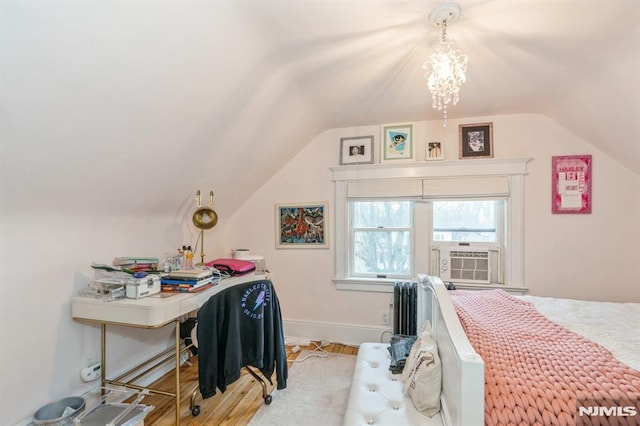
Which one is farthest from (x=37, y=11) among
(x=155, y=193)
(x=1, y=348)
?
(x=1, y=348)

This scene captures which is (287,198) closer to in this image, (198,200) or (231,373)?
(198,200)

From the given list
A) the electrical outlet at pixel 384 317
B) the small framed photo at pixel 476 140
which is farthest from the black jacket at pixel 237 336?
the small framed photo at pixel 476 140

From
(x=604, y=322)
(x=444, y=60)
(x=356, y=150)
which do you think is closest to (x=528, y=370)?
(x=604, y=322)

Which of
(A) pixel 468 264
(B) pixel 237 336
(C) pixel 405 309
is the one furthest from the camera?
(A) pixel 468 264

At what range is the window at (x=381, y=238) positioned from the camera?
311 centimetres

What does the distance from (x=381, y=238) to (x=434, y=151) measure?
1.05 meters

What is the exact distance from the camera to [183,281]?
2.00 m

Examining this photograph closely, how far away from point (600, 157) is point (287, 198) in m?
2.99

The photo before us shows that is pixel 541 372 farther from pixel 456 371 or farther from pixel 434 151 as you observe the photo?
pixel 434 151

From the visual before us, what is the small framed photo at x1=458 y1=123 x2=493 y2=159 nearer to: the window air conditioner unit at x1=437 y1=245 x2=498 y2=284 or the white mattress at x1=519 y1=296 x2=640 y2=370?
the window air conditioner unit at x1=437 y1=245 x2=498 y2=284

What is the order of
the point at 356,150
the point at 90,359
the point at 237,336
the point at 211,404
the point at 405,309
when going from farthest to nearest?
the point at 356,150 → the point at 405,309 → the point at 211,404 → the point at 90,359 → the point at 237,336

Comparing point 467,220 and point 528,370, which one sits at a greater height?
point 467,220

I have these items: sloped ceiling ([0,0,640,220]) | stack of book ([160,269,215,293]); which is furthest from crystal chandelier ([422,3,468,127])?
stack of book ([160,269,215,293])

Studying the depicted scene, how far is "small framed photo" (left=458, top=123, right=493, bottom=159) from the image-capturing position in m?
2.82
